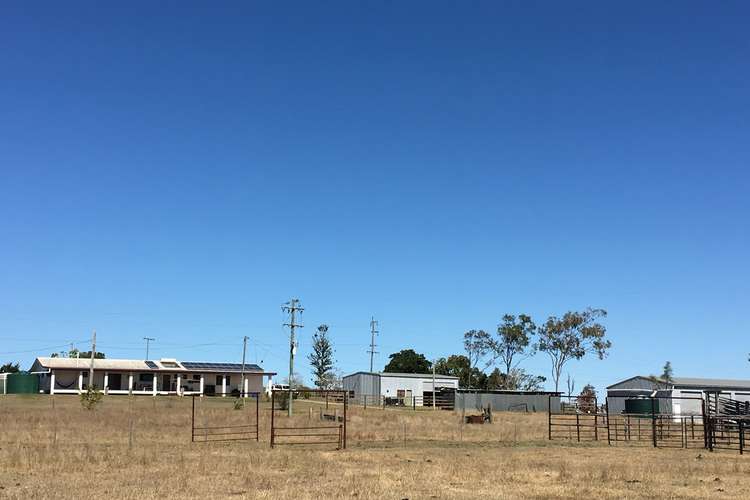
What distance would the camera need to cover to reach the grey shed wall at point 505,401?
81.1 m

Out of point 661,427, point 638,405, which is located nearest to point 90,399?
point 661,427

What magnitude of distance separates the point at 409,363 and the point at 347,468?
116 m

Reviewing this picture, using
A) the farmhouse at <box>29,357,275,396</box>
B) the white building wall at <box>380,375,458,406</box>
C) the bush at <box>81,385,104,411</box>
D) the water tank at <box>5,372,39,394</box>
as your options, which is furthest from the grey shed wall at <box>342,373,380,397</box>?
the bush at <box>81,385,104,411</box>

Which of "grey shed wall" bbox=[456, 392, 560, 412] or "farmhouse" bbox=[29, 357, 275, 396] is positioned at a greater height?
"farmhouse" bbox=[29, 357, 275, 396]

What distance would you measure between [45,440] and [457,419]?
33560 millimetres

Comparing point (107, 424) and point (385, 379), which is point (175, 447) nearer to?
point (107, 424)

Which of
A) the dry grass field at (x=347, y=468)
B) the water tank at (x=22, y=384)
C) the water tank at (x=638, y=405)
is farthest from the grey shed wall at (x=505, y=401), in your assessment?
the water tank at (x=22, y=384)

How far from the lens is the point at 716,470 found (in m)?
24.1

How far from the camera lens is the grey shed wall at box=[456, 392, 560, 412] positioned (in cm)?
8112

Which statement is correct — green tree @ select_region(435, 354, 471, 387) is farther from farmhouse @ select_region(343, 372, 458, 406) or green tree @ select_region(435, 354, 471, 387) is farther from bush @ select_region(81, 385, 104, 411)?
bush @ select_region(81, 385, 104, 411)

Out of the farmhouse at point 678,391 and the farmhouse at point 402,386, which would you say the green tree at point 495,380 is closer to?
the farmhouse at point 678,391

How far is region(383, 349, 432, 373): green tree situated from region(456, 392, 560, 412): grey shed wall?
5118 centimetres

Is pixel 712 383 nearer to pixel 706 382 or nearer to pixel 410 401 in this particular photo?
pixel 706 382

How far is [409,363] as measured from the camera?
452 feet
